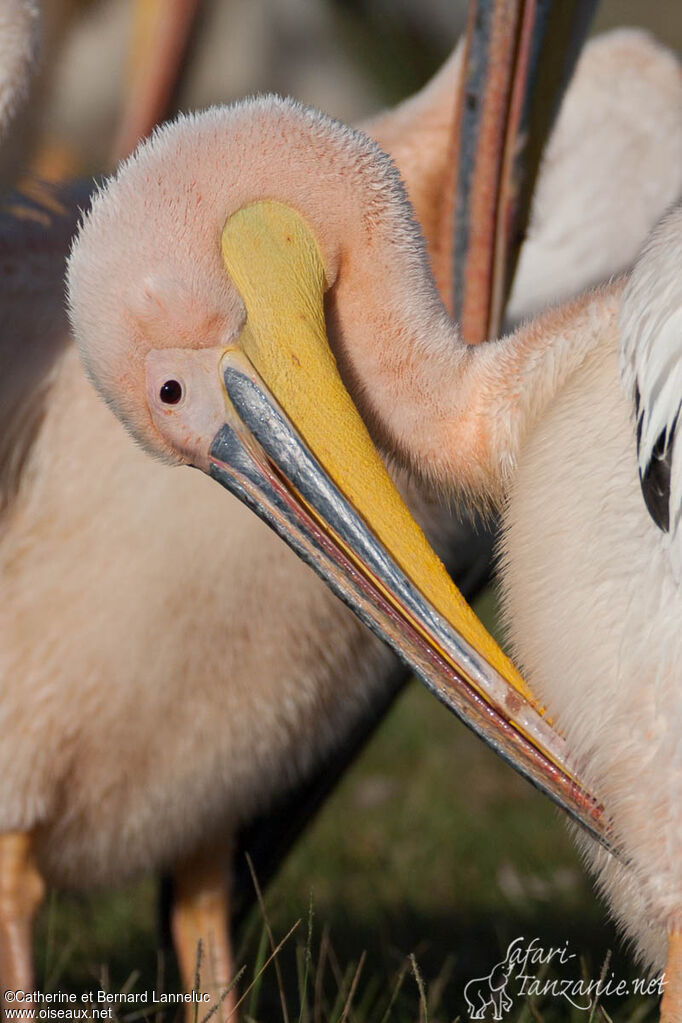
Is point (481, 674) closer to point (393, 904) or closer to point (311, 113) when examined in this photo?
point (311, 113)

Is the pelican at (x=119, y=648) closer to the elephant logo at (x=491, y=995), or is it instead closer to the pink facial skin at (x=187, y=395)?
the pink facial skin at (x=187, y=395)

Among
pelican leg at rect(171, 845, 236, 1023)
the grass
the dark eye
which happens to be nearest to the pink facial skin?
the dark eye

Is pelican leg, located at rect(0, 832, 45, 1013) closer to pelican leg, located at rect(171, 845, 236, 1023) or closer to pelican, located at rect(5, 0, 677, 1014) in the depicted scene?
pelican, located at rect(5, 0, 677, 1014)

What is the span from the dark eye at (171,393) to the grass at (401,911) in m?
0.90

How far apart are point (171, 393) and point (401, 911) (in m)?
2.02

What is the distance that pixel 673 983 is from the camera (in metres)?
2.12

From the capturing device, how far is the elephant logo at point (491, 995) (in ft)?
8.93

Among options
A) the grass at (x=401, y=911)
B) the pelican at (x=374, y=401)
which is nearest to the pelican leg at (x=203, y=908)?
the grass at (x=401, y=911)

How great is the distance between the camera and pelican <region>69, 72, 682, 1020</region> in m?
2.12

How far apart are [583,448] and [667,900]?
0.63 metres

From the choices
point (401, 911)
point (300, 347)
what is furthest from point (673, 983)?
point (401, 911)

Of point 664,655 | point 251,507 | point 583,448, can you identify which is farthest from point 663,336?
point 251,507

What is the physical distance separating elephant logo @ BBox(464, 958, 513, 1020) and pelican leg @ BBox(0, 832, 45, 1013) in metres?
0.82

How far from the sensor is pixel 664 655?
6.57 ft
